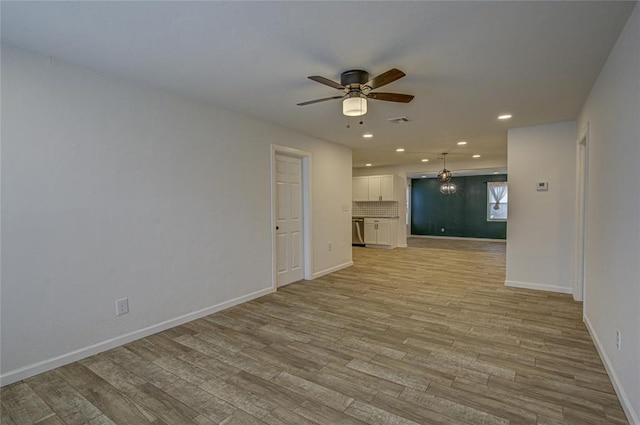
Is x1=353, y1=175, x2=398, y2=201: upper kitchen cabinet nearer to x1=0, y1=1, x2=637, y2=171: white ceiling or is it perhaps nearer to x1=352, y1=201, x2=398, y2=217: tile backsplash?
x1=352, y1=201, x2=398, y2=217: tile backsplash

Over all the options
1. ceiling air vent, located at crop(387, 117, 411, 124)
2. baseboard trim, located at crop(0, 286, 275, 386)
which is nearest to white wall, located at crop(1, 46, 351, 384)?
baseboard trim, located at crop(0, 286, 275, 386)

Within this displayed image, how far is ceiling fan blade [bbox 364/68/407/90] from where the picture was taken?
7.47ft

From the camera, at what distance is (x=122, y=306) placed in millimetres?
2859

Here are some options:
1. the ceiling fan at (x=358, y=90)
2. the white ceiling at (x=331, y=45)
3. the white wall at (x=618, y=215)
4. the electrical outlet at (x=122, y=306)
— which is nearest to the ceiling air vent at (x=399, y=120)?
the white ceiling at (x=331, y=45)

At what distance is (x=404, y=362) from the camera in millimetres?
2525

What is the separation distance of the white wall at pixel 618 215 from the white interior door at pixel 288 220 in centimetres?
362

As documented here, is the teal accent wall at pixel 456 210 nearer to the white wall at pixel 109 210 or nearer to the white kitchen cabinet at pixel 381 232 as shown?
the white kitchen cabinet at pixel 381 232

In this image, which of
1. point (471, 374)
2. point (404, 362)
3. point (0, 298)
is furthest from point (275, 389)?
point (0, 298)

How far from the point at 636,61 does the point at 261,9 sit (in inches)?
86.3

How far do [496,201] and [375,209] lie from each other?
4379 millimetres

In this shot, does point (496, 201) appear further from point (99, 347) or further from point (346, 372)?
point (99, 347)

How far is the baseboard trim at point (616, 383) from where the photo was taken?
176cm

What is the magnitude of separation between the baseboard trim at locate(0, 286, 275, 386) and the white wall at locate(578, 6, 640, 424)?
3551 millimetres

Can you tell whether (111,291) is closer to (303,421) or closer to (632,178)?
(303,421)
